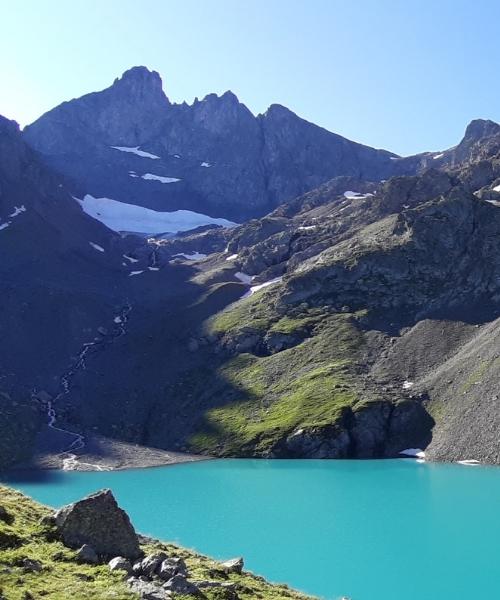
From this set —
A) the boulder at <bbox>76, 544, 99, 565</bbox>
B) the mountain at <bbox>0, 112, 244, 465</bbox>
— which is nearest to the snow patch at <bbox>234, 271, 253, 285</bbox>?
the mountain at <bbox>0, 112, 244, 465</bbox>

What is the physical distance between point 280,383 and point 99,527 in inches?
3842

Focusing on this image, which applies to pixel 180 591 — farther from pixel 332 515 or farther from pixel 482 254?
pixel 482 254

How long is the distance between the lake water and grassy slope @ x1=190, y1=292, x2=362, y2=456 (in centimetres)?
794

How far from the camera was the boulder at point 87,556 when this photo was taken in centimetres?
1834

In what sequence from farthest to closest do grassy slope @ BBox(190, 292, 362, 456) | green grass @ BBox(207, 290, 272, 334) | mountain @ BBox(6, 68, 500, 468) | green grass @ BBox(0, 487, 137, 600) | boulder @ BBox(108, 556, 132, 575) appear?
1. green grass @ BBox(207, 290, 272, 334)
2. grassy slope @ BBox(190, 292, 362, 456)
3. mountain @ BBox(6, 68, 500, 468)
4. boulder @ BBox(108, 556, 132, 575)
5. green grass @ BBox(0, 487, 137, 600)

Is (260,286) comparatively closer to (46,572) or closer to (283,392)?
(283,392)

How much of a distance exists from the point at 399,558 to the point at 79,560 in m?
30.0

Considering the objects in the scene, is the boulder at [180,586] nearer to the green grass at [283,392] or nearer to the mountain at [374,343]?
the mountain at [374,343]

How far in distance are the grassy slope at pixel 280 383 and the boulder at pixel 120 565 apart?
81479 mm

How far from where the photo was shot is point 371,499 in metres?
64.7

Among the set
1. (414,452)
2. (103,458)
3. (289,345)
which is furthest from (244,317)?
(414,452)

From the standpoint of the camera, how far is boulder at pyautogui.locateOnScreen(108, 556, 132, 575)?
1772 cm

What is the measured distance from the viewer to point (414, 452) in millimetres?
93562

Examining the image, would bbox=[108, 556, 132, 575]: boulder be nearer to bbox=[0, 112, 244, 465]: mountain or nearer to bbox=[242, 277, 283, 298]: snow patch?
bbox=[0, 112, 244, 465]: mountain
